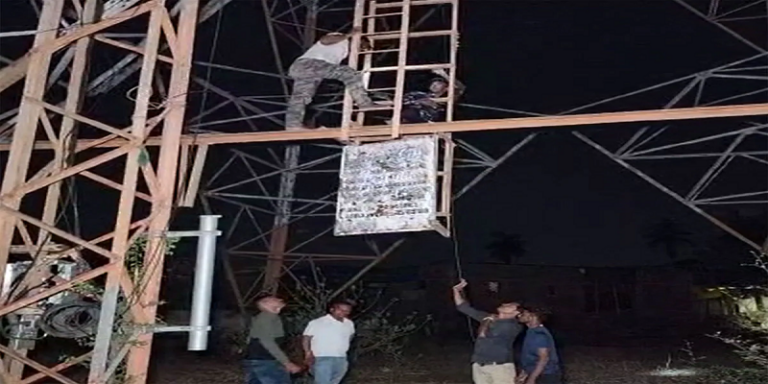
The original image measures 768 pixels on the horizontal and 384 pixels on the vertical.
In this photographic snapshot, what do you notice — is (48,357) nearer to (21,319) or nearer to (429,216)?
(21,319)

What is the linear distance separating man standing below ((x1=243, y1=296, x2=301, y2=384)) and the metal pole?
2.13 metres

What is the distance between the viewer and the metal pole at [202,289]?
6387mm

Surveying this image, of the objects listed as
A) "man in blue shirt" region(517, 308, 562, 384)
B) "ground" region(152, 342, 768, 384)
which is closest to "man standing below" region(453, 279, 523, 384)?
"man in blue shirt" region(517, 308, 562, 384)

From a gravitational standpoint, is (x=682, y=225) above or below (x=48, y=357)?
above

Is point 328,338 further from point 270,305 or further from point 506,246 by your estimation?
point 506,246

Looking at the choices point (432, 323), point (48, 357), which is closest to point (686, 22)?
point (48, 357)

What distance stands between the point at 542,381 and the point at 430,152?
3020mm

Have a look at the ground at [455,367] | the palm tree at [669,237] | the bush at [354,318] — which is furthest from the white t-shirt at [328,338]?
the palm tree at [669,237]

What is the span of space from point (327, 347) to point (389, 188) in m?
2.47

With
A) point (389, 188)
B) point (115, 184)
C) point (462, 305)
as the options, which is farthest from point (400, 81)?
point (115, 184)

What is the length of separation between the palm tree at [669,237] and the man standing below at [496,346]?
514 inches

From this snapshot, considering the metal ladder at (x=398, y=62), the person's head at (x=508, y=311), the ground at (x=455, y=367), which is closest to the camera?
the metal ladder at (x=398, y=62)

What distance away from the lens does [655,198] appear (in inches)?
733

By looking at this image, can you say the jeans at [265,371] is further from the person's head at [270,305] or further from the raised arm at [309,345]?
the person's head at [270,305]
